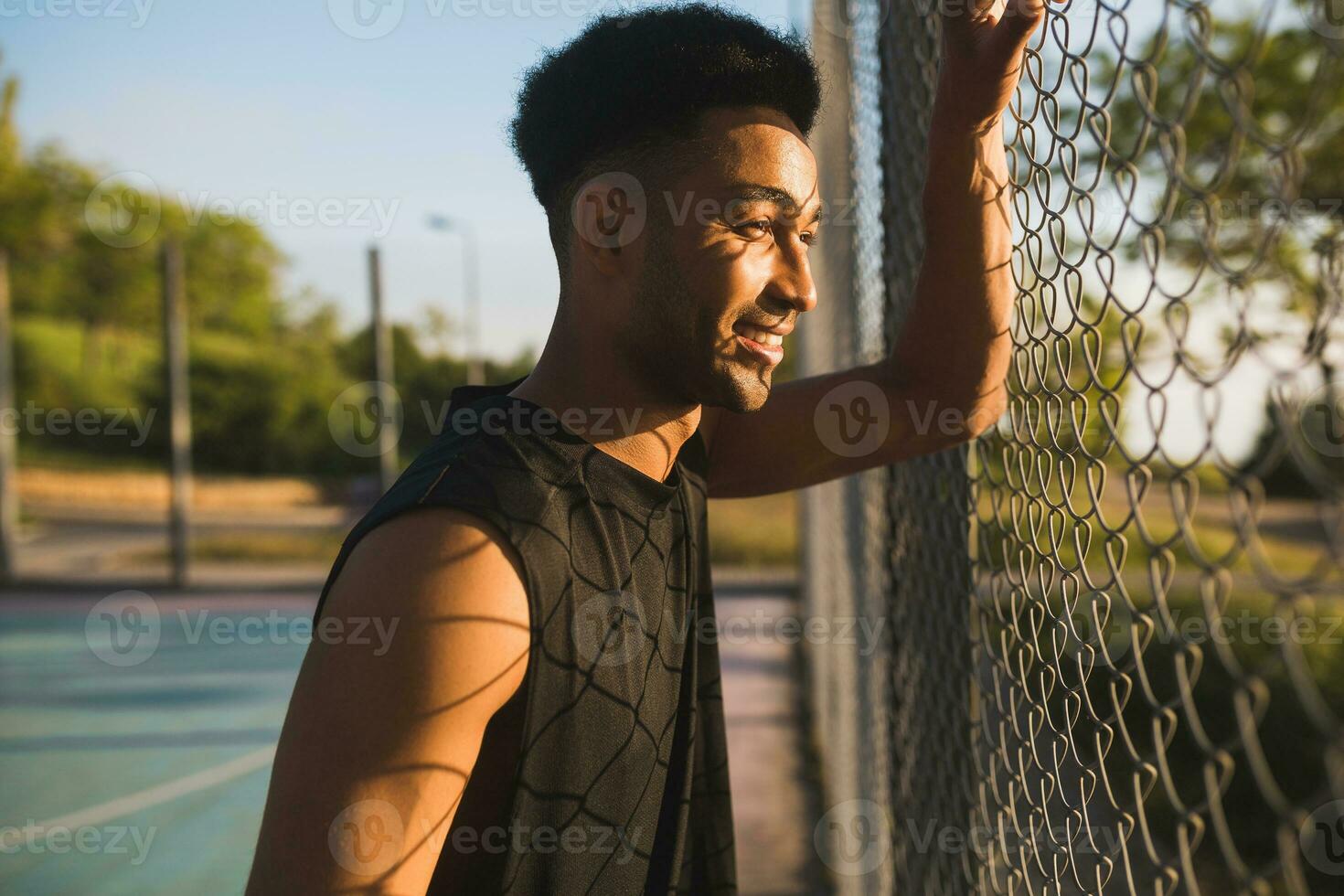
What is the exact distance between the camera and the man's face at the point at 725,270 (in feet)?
5.38

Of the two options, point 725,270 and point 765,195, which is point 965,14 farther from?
point 725,270

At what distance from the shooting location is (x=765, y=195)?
167 centimetres

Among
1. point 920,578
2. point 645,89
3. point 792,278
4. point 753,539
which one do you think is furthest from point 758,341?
point 753,539

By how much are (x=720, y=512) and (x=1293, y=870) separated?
1134 inches

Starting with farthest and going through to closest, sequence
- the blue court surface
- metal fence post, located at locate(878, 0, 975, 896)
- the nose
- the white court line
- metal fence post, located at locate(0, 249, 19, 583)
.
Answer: metal fence post, located at locate(0, 249, 19, 583) → the white court line → the blue court surface → metal fence post, located at locate(878, 0, 975, 896) → the nose

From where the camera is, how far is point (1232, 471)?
88cm

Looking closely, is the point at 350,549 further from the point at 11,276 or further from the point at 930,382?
the point at 11,276

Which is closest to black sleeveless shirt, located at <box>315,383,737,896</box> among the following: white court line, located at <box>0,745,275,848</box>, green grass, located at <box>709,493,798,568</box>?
white court line, located at <box>0,745,275,848</box>

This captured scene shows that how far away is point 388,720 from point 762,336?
2.59 feet

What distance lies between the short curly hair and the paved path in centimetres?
440

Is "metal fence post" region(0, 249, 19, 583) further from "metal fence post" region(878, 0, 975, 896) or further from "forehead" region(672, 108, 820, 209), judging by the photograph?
"forehead" region(672, 108, 820, 209)

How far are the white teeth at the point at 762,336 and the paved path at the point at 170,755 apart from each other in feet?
14.1

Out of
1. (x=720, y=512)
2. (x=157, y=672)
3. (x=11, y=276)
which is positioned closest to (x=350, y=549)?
(x=157, y=672)

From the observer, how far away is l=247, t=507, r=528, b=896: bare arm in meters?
1.27
